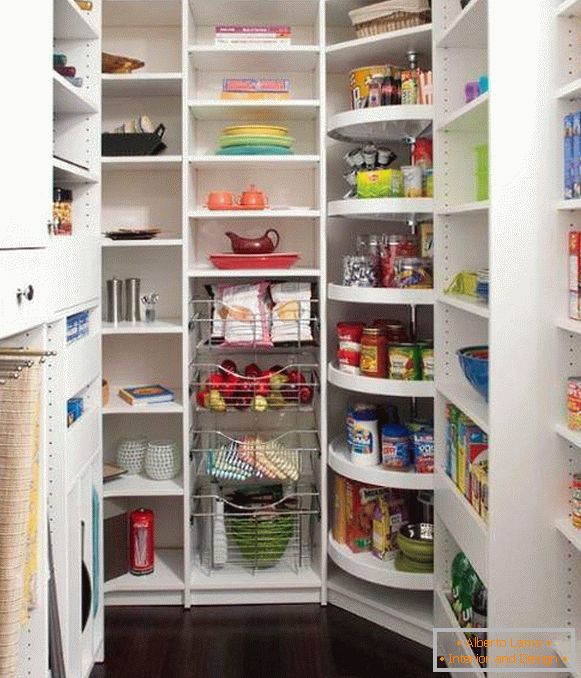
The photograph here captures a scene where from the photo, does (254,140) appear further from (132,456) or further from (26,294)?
(26,294)

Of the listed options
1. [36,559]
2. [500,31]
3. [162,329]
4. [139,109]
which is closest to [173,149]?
[139,109]

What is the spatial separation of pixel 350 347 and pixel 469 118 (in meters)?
0.92

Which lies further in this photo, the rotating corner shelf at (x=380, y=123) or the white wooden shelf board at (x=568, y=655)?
the rotating corner shelf at (x=380, y=123)

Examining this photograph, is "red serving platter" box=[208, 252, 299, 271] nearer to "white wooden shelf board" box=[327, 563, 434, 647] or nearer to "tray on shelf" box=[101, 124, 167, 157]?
"tray on shelf" box=[101, 124, 167, 157]

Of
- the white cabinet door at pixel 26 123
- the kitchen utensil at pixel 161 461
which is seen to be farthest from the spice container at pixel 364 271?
the white cabinet door at pixel 26 123

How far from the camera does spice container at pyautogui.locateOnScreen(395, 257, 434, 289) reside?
2.85 metres

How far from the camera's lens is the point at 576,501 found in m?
1.97

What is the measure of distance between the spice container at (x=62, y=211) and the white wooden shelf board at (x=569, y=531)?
1.50 meters

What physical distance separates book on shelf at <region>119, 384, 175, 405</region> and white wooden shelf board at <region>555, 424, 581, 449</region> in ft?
5.28

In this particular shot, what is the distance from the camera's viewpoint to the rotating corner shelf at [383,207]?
2.79m

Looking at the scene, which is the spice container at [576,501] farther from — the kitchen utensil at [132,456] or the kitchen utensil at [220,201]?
the kitchen utensil at [132,456]

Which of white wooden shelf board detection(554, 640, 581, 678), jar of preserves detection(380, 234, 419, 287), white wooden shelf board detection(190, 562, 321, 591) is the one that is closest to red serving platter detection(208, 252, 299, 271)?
jar of preserves detection(380, 234, 419, 287)

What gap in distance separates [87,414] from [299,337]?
923 millimetres

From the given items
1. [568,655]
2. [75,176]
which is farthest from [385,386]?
[75,176]
